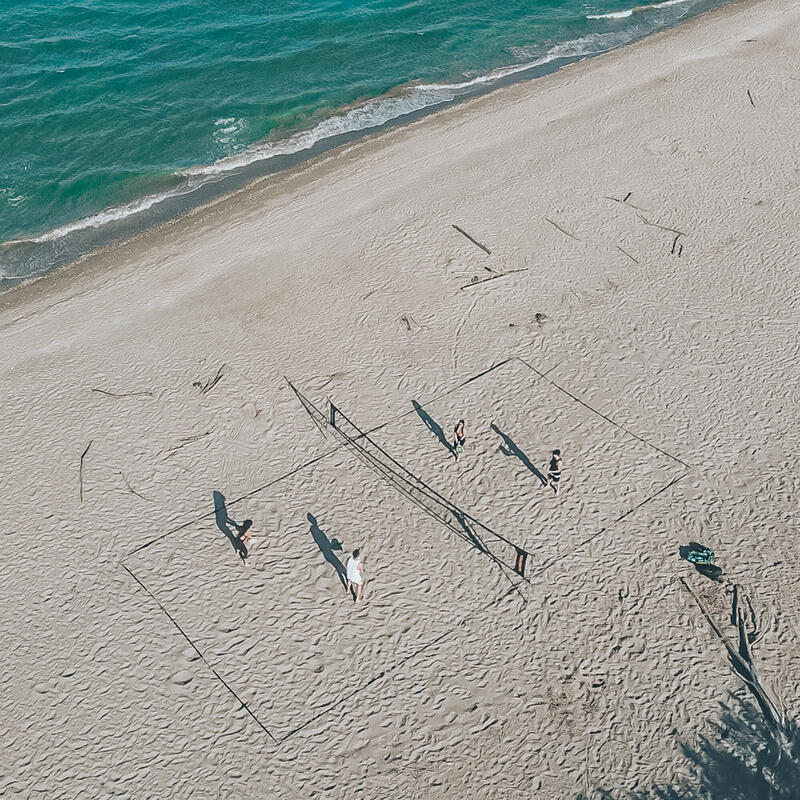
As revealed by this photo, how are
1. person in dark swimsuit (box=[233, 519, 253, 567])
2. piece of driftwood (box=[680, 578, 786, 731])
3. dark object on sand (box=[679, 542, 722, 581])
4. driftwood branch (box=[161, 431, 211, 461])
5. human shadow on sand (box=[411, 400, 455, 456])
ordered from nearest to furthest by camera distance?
piece of driftwood (box=[680, 578, 786, 731])
dark object on sand (box=[679, 542, 722, 581])
person in dark swimsuit (box=[233, 519, 253, 567])
human shadow on sand (box=[411, 400, 455, 456])
driftwood branch (box=[161, 431, 211, 461])

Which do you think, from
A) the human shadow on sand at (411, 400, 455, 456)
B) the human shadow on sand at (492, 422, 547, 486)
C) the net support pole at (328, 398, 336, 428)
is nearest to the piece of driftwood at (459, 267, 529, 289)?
the human shadow on sand at (411, 400, 455, 456)

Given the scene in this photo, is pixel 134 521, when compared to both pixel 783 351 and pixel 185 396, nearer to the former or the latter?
pixel 185 396

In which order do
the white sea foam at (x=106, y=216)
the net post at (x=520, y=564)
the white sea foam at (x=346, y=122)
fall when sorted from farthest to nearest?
the white sea foam at (x=346, y=122)
the white sea foam at (x=106, y=216)
the net post at (x=520, y=564)

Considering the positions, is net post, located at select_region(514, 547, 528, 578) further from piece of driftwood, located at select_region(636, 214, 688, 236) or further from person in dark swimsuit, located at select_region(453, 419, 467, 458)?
piece of driftwood, located at select_region(636, 214, 688, 236)

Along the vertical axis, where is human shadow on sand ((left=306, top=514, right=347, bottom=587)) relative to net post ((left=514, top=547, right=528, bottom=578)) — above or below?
above

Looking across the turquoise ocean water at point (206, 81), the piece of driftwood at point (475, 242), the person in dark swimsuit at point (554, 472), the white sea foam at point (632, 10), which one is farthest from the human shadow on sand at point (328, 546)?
the white sea foam at point (632, 10)

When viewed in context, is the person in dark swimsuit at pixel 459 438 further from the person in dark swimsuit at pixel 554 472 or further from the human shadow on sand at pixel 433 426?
the person in dark swimsuit at pixel 554 472
